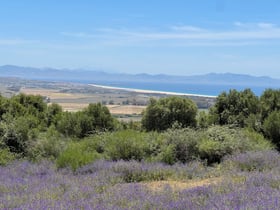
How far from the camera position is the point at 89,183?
6719 mm

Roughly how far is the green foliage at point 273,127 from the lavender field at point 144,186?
337cm

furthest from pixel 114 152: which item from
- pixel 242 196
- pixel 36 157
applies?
pixel 242 196

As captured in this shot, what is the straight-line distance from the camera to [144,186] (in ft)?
21.4

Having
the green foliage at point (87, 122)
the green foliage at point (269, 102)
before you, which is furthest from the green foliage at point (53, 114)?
the green foliage at point (269, 102)

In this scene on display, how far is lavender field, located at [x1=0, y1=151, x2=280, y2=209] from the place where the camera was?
476 cm

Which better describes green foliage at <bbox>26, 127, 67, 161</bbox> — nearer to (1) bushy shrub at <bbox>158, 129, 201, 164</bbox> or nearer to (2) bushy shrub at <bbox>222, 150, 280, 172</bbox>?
(1) bushy shrub at <bbox>158, 129, 201, 164</bbox>

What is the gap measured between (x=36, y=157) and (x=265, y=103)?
25.3 ft

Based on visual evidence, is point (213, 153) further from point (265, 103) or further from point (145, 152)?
point (265, 103)

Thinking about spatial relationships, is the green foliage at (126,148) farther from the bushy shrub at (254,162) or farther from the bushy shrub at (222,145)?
the bushy shrub at (254,162)

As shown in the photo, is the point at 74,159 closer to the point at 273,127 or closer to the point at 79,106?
the point at 273,127

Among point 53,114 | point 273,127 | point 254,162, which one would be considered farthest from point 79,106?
point 254,162

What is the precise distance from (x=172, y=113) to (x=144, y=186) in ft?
31.5

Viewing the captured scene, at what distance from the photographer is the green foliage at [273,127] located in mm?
12180

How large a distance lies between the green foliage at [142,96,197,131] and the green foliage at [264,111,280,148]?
3.93m
